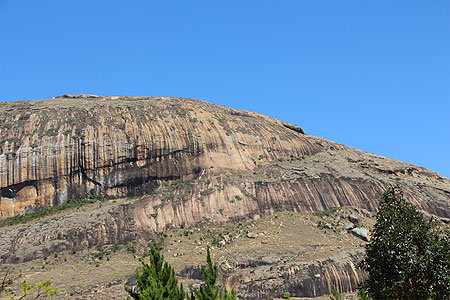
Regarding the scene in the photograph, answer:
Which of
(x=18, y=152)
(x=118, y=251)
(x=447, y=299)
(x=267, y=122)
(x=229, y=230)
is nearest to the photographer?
(x=447, y=299)

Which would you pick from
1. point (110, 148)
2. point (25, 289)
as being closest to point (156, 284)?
point (25, 289)

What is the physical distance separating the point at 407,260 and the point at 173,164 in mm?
50425

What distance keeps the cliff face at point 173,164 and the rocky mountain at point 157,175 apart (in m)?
0.15

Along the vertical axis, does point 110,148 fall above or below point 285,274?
above

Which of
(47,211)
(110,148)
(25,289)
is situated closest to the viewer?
(25,289)

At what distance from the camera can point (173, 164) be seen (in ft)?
232

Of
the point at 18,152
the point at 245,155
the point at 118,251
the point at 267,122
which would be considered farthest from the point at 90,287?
the point at 267,122

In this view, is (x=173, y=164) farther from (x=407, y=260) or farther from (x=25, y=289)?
(x=407, y=260)

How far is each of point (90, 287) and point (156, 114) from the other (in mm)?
36397

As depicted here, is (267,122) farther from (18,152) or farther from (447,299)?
(447,299)

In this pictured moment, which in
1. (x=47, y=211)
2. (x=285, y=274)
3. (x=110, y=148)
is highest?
(x=110, y=148)

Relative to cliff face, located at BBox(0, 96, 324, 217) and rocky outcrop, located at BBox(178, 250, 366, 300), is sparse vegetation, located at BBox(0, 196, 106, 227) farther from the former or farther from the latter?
rocky outcrop, located at BBox(178, 250, 366, 300)

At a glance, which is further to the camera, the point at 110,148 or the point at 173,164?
the point at 173,164

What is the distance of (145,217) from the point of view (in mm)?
61031
